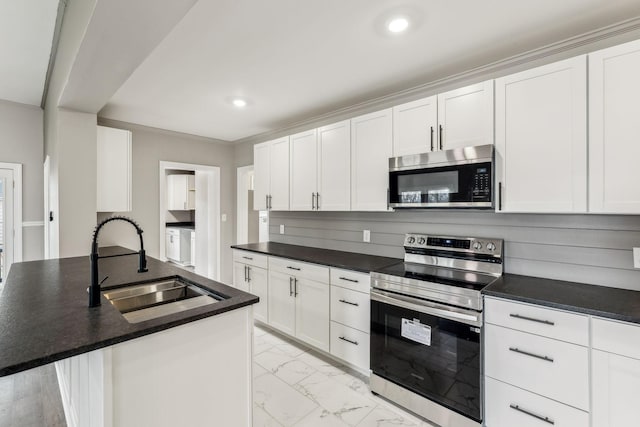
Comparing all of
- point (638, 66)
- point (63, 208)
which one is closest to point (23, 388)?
point (63, 208)

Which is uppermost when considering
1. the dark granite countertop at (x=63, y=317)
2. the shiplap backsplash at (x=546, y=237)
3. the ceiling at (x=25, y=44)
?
the ceiling at (x=25, y=44)

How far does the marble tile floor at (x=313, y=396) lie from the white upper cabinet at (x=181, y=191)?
494 cm

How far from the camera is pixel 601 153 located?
1.64 metres

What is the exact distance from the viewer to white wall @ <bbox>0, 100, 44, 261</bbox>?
Result: 147 inches

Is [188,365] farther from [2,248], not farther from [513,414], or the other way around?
[2,248]

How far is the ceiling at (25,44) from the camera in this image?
2.05 meters

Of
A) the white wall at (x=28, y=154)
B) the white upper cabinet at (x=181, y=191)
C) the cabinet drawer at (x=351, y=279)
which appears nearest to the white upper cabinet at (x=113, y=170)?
the white wall at (x=28, y=154)

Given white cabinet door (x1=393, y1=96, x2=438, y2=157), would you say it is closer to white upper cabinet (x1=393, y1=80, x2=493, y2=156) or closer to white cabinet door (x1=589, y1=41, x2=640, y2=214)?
white upper cabinet (x1=393, y1=80, x2=493, y2=156)

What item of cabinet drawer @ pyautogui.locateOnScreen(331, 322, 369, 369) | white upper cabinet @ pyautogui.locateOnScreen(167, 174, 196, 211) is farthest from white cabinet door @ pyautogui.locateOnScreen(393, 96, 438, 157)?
white upper cabinet @ pyautogui.locateOnScreen(167, 174, 196, 211)

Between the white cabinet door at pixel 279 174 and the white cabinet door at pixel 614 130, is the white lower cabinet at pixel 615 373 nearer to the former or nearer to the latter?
the white cabinet door at pixel 614 130

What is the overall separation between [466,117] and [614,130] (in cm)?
81

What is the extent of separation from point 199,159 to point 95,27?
3.35 metres

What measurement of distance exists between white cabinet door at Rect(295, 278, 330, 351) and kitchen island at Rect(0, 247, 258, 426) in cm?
124

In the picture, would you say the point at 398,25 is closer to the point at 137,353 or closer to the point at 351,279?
the point at 351,279
